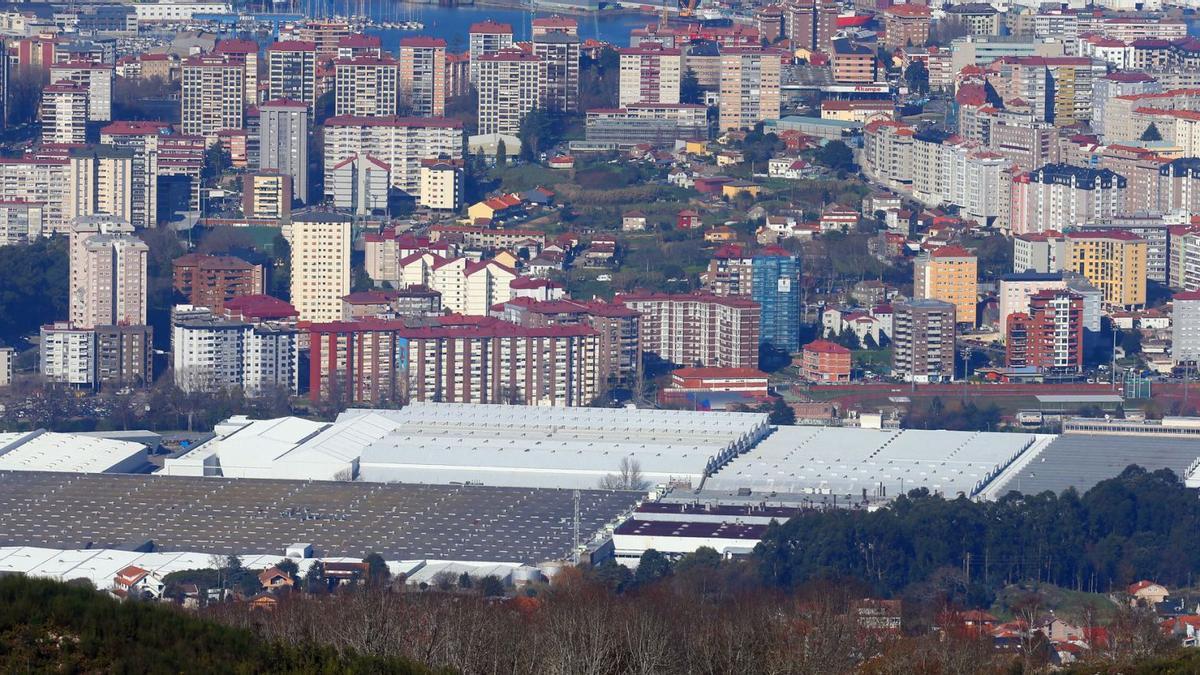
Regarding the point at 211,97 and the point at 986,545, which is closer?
the point at 986,545

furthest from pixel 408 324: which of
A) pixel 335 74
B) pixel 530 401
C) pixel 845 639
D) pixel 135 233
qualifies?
pixel 845 639

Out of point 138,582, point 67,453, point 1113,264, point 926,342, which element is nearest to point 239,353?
point 67,453

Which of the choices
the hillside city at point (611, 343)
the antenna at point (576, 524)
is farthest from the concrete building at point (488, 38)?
the antenna at point (576, 524)

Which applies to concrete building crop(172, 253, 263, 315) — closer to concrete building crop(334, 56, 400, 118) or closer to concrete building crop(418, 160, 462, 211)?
concrete building crop(418, 160, 462, 211)

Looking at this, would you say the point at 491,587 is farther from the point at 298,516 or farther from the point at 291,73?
the point at 291,73

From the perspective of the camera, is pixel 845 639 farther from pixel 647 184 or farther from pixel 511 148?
pixel 511 148

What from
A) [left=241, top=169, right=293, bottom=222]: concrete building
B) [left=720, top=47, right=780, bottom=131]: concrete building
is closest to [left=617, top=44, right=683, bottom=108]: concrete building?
[left=720, top=47, right=780, bottom=131]: concrete building
